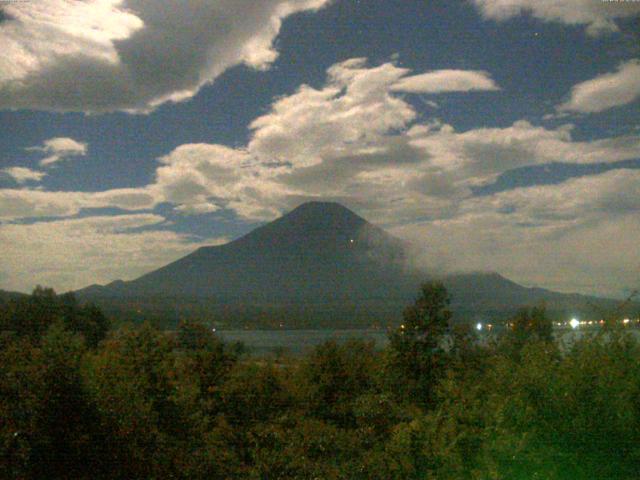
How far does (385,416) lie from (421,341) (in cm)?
259

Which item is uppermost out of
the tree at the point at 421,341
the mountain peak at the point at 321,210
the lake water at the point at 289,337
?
the mountain peak at the point at 321,210

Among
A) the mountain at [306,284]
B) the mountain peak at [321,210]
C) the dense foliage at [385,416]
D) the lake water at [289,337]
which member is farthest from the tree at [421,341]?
the mountain peak at [321,210]

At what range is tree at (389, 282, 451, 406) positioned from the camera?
1515 centimetres

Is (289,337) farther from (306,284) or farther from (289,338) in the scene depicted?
(306,284)

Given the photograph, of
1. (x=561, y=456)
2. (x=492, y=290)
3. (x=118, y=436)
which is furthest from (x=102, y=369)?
(x=492, y=290)

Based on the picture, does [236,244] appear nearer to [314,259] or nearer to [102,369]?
[314,259]

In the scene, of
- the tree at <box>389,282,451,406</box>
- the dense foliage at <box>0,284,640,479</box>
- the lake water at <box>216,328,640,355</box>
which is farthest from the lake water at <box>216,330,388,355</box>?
the dense foliage at <box>0,284,640,479</box>

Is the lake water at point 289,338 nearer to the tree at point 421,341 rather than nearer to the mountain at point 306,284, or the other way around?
the mountain at point 306,284

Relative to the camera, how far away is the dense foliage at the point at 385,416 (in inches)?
272

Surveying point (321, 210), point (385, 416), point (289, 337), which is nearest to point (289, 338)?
point (289, 337)

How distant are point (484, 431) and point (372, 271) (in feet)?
139

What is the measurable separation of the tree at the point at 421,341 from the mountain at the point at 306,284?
2.02 meters

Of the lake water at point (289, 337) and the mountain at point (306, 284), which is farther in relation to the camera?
the mountain at point (306, 284)

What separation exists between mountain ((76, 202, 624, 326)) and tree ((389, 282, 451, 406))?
202 cm
